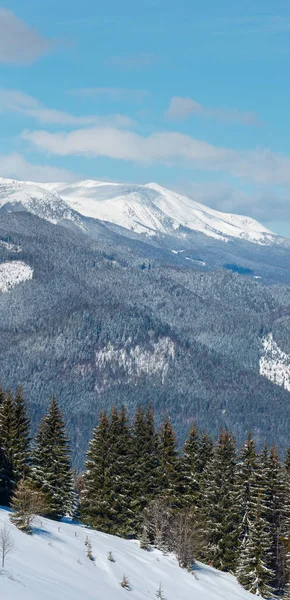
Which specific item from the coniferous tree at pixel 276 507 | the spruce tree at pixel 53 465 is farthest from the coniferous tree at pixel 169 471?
the spruce tree at pixel 53 465

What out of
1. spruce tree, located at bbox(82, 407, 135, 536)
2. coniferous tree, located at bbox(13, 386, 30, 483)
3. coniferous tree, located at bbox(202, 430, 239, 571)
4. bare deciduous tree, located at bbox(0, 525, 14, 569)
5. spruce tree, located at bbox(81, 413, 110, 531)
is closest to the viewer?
bare deciduous tree, located at bbox(0, 525, 14, 569)

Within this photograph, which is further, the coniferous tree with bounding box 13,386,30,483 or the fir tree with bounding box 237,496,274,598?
the coniferous tree with bounding box 13,386,30,483

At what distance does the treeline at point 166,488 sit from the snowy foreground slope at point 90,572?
12.4 ft

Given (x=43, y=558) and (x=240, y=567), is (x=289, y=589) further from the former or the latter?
(x=43, y=558)

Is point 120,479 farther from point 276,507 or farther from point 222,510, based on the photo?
point 276,507

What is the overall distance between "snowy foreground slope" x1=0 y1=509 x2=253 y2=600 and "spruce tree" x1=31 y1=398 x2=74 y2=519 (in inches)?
309

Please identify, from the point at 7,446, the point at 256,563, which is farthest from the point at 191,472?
the point at 7,446

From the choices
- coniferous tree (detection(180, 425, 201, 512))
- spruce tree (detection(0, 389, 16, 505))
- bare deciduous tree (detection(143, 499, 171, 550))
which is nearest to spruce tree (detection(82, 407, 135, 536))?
bare deciduous tree (detection(143, 499, 171, 550))

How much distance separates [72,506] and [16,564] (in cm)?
3871

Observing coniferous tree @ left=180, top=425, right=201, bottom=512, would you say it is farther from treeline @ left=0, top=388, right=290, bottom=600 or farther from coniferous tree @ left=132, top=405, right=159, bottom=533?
coniferous tree @ left=132, top=405, right=159, bottom=533

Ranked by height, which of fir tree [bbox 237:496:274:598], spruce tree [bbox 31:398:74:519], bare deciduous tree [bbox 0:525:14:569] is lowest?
fir tree [bbox 237:496:274:598]

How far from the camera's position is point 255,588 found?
68688 millimetres

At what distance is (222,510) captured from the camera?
75.4 meters

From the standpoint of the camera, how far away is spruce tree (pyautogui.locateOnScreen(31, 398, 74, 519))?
72812mm
